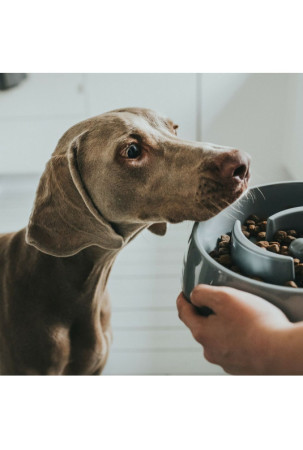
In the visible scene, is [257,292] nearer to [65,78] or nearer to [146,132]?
[146,132]

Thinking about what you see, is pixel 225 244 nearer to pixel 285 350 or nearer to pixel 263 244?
pixel 263 244

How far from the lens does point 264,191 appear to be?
2.71 feet

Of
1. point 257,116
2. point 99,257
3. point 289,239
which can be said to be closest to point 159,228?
point 99,257

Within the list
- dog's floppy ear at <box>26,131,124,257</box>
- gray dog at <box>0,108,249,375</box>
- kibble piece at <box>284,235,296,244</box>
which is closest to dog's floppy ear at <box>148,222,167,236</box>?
gray dog at <box>0,108,249,375</box>

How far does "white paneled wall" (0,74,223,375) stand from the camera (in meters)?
0.91

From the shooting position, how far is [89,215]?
0.70 meters

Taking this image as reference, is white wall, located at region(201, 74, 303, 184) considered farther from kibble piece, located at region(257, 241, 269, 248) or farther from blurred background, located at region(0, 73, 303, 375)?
kibble piece, located at region(257, 241, 269, 248)

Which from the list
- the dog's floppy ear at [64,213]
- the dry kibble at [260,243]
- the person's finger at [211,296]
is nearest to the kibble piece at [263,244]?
the dry kibble at [260,243]

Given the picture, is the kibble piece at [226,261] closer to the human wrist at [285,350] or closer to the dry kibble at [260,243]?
the dry kibble at [260,243]

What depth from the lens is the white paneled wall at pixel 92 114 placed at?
0.91 meters

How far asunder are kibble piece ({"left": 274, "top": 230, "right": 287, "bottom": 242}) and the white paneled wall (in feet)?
0.52

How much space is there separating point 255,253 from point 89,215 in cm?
25
